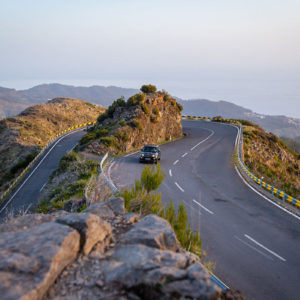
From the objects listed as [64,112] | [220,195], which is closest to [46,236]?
[220,195]

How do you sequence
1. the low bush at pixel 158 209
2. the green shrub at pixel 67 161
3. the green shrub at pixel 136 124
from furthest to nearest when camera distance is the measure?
the green shrub at pixel 136 124
the green shrub at pixel 67 161
the low bush at pixel 158 209

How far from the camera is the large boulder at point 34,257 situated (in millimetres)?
4465

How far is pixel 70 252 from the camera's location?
17.8 ft

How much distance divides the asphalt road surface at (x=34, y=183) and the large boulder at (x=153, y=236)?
51.0 feet

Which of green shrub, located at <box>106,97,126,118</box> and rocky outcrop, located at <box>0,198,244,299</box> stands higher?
green shrub, located at <box>106,97,126,118</box>

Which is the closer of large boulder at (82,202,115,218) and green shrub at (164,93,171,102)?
large boulder at (82,202,115,218)

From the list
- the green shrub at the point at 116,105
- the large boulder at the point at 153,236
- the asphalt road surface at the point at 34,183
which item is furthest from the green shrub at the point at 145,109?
the large boulder at the point at 153,236

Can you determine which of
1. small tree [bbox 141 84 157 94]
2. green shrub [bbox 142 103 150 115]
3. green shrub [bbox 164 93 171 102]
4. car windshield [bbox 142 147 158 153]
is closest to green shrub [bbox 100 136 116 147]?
car windshield [bbox 142 147 158 153]

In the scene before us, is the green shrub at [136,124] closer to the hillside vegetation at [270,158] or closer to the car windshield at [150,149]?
the car windshield at [150,149]

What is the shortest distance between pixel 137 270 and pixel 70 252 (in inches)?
50.3

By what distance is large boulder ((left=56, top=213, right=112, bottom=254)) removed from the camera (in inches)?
227

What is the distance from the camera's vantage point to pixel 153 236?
6098mm

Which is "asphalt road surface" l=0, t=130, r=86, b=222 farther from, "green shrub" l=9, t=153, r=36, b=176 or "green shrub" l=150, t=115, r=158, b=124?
"green shrub" l=150, t=115, r=158, b=124

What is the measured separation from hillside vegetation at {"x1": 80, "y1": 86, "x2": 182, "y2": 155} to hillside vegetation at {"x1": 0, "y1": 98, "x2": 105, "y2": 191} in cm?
1035
